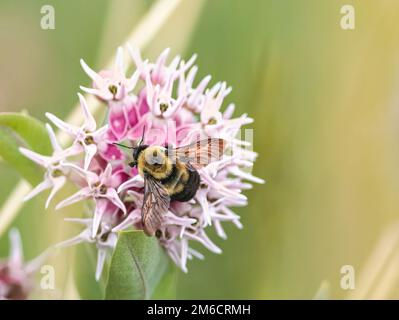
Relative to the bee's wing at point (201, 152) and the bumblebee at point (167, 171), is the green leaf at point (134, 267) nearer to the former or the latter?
the bumblebee at point (167, 171)

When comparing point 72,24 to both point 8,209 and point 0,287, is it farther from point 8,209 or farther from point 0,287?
point 0,287

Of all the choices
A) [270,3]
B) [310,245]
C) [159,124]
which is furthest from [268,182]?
[159,124]

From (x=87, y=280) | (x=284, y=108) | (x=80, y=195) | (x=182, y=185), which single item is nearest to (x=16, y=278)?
(x=87, y=280)

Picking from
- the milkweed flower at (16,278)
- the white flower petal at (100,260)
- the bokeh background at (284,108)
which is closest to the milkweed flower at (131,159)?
the white flower petal at (100,260)

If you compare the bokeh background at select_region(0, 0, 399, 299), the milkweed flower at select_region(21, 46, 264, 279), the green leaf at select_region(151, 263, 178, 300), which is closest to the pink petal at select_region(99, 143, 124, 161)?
the milkweed flower at select_region(21, 46, 264, 279)

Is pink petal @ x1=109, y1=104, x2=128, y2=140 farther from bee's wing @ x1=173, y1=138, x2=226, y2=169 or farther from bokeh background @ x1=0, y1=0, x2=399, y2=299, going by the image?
bokeh background @ x1=0, y1=0, x2=399, y2=299

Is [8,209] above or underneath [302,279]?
above
